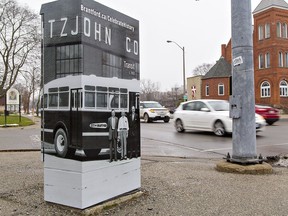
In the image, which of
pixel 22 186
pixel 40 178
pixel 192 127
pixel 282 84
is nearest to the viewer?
pixel 22 186

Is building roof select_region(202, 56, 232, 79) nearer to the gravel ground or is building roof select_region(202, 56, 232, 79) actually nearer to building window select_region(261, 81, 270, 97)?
building window select_region(261, 81, 270, 97)

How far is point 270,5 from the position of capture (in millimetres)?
43750

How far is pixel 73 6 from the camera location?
13.3 feet

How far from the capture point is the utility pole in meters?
6.56

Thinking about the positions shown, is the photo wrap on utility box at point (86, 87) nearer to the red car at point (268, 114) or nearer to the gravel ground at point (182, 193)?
the gravel ground at point (182, 193)

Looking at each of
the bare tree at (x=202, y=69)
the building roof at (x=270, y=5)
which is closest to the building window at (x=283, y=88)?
the building roof at (x=270, y=5)

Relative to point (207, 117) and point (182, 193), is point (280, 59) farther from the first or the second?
point (182, 193)

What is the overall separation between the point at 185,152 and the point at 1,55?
1677 inches

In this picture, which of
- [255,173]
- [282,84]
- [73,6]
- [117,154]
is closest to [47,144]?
[117,154]

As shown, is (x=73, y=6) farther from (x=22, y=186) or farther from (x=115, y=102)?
(x=22, y=186)

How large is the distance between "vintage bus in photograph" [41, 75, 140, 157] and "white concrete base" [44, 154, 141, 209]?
164mm

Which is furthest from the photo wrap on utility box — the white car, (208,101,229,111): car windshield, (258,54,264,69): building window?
(258,54,264,69): building window

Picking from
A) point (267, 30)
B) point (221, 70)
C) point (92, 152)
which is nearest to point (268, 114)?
point (92, 152)

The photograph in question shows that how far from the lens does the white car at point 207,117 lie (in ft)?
45.4
